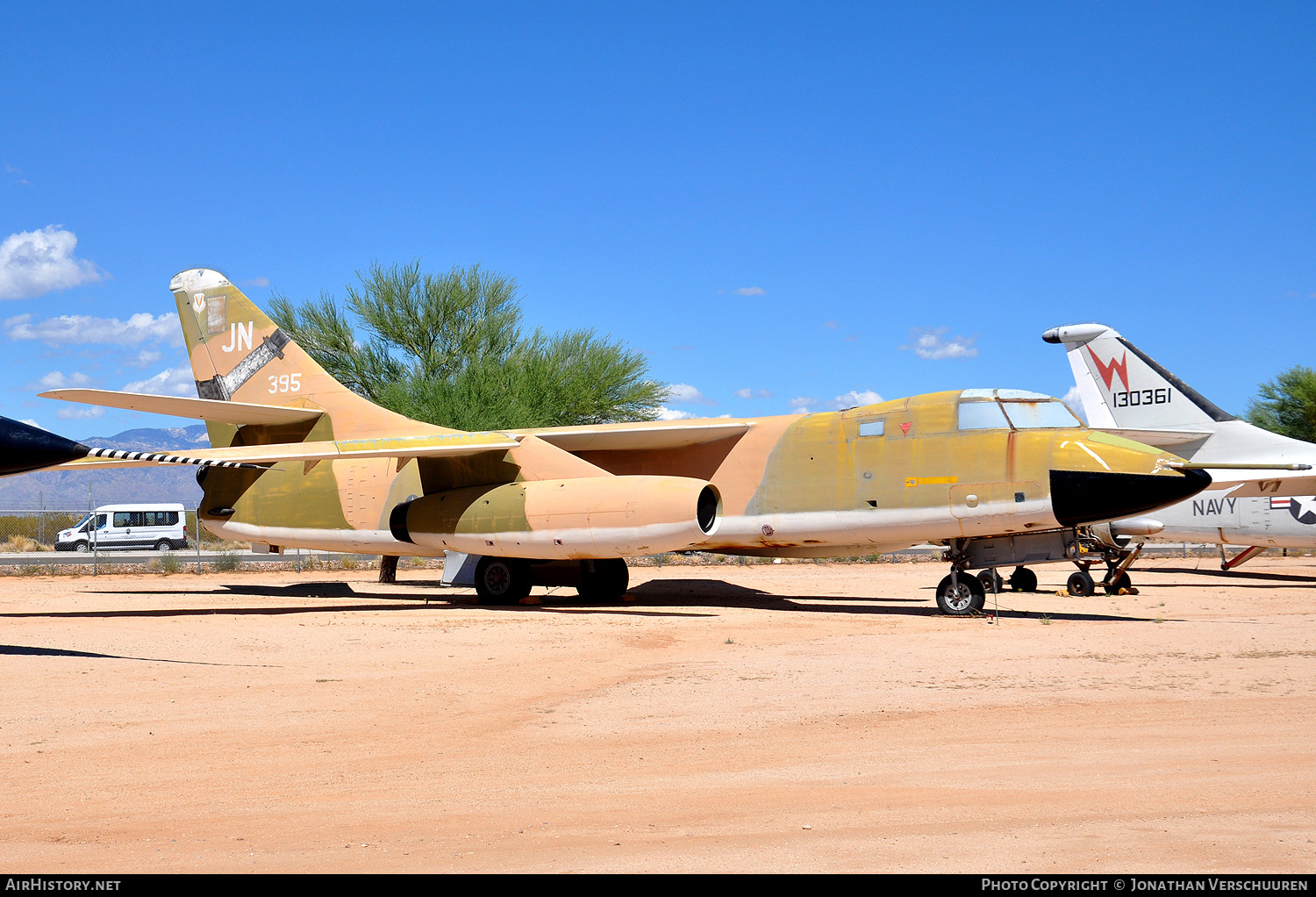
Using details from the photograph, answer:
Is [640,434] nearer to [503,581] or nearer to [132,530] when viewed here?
[503,581]

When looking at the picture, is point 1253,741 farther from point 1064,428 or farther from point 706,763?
point 1064,428

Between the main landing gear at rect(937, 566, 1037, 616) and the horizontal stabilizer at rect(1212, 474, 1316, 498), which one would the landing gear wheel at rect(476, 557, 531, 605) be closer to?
the main landing gear at rect(937, 566, 1037, 616)

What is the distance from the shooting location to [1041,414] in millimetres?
14594

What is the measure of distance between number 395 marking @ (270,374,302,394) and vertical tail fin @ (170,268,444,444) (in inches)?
0.6

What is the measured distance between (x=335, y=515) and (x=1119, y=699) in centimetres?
1373

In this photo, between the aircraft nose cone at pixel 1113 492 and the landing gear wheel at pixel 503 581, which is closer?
the aircraft nose cone at pixel 1113 492

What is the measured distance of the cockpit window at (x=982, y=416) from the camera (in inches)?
574

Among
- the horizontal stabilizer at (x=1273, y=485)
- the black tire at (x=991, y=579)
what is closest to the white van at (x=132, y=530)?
the black tire at (x=991, y=579)

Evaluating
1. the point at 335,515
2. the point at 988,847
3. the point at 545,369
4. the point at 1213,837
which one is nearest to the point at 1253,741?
the point at 1213,837

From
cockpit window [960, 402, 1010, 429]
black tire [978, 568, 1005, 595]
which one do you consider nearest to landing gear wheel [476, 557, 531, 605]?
black tire [978, 568, 1005, 595]

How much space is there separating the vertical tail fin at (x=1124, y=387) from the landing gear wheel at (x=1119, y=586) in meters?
5.32

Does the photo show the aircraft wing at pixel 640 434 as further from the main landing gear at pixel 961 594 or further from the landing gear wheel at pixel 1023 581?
the landing gear wheel at pixel 1023 581

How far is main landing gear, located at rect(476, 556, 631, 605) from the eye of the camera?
1788 cm

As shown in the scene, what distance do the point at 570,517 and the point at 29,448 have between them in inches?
290
